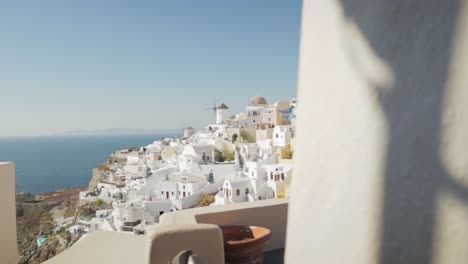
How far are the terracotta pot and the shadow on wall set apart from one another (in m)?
1.21

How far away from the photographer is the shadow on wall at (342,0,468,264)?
68cm

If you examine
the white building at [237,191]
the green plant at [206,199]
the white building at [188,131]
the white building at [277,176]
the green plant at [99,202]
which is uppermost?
the white building at [188,131]

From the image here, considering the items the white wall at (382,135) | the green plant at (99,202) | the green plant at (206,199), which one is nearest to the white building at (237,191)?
the green plant at (206,199)

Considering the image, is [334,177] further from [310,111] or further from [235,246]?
[235,246]

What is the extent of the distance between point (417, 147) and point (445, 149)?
0.06m

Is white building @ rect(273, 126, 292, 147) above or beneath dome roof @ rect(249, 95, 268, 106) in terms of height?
beneath

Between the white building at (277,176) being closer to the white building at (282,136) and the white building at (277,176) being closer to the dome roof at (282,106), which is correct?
the white building at (282,136)

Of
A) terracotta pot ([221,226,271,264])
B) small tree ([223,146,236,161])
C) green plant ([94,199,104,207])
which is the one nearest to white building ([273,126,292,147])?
small tree ([223,146,236,161])

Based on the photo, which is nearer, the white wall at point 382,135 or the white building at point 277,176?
the white wall at point 382,135

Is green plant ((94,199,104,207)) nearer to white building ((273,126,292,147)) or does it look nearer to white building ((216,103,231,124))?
white building ((273,126,292,147))

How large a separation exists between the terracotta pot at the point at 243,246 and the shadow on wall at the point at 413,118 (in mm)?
1207

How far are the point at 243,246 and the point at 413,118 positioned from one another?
1.40 metres

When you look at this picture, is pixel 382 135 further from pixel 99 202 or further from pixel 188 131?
pixel 188 131

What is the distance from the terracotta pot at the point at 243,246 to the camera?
74.1 inches
